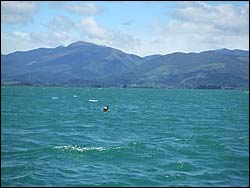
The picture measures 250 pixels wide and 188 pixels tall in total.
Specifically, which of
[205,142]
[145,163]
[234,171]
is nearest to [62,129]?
[205,142]

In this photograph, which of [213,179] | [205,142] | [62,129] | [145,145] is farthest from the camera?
[62,129]

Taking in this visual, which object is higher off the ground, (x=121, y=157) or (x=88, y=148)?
(x=88, y=148)

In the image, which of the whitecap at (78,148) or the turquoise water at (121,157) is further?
the whitecap at (78,148)

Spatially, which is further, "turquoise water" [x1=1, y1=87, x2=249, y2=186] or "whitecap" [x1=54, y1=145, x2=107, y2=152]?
"whitecap" [x1=54, y1=145, x2=107, y2=152]

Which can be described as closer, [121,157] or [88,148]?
[121,157]

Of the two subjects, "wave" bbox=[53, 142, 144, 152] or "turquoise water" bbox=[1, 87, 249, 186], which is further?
"wave" bbox=[53, 142, 144, 152]

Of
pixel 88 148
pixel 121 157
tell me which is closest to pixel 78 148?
pixel 88 148

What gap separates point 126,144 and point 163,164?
10273 millimetres

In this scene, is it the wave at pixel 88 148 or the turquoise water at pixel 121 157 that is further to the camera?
the wave at pixel 88 148

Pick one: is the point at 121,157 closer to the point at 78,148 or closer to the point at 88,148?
the point at 88,148

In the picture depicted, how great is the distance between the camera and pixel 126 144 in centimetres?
4506

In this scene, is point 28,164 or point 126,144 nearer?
point 28,164

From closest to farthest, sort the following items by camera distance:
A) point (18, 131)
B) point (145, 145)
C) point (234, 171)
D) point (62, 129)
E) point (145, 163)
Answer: point (234, 171) → point (145, 163) → point (145, 145) → point (18, 131) → point (62, 129)

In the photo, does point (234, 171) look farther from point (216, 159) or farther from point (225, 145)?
point (225, 145)
